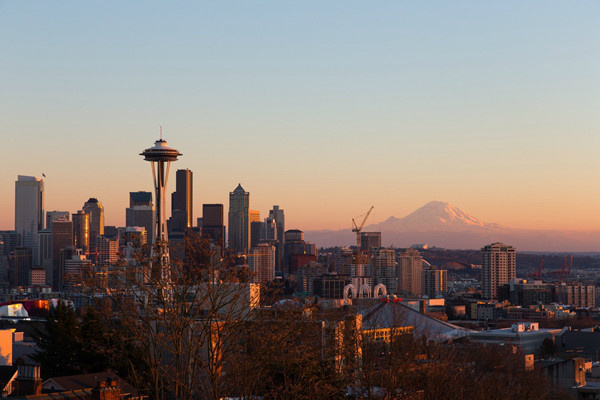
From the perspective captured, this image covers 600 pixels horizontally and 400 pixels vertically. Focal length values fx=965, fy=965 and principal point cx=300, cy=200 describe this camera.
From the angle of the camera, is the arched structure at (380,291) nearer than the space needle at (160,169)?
No

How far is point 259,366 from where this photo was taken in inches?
915

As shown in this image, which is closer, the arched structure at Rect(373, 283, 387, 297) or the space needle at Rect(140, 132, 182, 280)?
the space needle at Rect(140, 132, 182, 280)

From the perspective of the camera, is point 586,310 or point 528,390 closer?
point 528,390

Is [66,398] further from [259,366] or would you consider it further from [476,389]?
[476,389]

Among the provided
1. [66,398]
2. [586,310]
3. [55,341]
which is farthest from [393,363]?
[586,310]

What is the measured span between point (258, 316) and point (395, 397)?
708 centimetres

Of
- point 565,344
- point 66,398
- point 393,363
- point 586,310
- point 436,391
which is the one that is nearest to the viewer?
point 66,398

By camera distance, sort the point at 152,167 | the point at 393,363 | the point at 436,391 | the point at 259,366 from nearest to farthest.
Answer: the point at 259,366 → the point at 436,391 → the point at 393,363 → the point at 152,167

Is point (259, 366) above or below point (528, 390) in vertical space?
above

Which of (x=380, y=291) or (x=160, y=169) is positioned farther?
(x=380, y=291)

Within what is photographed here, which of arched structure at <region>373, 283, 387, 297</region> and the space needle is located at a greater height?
the space needle

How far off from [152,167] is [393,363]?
98547mm

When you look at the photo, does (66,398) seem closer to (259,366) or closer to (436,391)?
(259,366)

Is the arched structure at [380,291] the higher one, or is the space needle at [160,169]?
the space needle at [160,169]
